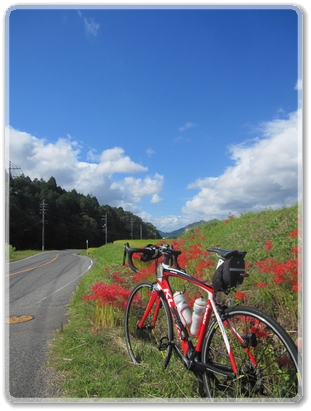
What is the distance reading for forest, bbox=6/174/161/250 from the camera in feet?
8.90

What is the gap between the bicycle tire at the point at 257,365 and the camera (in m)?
2.01

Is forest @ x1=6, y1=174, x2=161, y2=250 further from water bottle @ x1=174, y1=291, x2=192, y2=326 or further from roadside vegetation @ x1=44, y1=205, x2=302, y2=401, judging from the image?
water bottle @ x1=174, y1=291, x2=192, y2=326

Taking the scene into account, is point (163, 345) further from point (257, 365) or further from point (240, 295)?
point (240, 295)

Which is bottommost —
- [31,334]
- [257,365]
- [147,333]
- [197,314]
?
[31,334]

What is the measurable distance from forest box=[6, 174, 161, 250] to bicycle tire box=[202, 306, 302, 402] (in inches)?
42.8

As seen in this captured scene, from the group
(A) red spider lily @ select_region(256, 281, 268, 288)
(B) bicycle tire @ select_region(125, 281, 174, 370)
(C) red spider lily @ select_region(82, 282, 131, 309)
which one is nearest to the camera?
(B) bicycle tire @ select_region(125, 281, 174, 370)

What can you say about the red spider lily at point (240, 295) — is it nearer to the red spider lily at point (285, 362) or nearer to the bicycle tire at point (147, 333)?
the bicycle tire at point (147, 333)

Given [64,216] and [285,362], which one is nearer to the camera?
[285,362]

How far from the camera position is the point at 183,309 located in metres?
2.66

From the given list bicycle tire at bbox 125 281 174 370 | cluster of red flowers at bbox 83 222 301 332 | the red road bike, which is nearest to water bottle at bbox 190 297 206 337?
the red road bike

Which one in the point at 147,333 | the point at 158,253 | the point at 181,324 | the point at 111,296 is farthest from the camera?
the point at 111,296

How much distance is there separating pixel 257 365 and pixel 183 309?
704 millimetres

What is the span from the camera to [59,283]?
9.29 m

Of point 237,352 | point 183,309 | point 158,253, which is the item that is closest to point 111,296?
point 158,253
